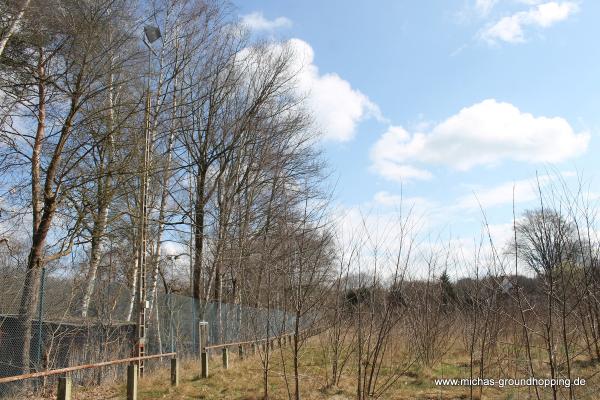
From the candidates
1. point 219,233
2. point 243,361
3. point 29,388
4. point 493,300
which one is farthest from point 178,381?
point 219,233

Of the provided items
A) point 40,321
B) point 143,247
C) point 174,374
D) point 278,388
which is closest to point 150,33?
point 143,247

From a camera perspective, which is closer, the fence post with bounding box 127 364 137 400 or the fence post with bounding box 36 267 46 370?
the fence post with bounding box 127 364 137 400

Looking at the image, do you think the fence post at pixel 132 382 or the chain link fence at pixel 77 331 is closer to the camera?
the fence post at pixel 132 382

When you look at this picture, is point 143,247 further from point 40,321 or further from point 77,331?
point 40,321

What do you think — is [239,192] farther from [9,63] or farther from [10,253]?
[9,63]

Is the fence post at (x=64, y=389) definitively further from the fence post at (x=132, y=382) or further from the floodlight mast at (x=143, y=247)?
the floodlight mast at (x=143, y=247)

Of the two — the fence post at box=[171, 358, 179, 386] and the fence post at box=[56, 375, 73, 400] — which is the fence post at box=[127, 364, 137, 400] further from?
the fence post at box=[56, 375, 73, 400]

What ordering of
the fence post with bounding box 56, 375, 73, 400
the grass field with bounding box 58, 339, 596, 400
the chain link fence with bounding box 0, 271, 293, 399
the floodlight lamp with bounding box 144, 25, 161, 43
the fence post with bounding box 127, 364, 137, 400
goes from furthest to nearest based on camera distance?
the floodlight lamp with bounding box 144, 25, 161, 43 < the chain link fence with bounding box 0, 271, 293, 399 < the grass field with bounding box 58, 339, 596, 400 < the fence post with bounding box 127, 364, 137, 400 < the fence post with bounding box 56, 375, 73, 400

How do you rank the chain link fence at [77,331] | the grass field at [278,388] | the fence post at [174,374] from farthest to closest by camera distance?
the fence post at [174,374] < the chain link fence at [77,331] < the grass field at [278,388]

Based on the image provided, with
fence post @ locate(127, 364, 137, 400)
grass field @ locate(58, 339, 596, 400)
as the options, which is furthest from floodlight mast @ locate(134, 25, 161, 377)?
fence post @ locate(127, 364, 137, 400)

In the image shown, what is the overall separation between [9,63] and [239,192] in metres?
11.0

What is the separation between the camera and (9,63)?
8.84 m

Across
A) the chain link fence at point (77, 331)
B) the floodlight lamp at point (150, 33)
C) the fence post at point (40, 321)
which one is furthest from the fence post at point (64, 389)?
the floodlight lamp at point (150, 33)

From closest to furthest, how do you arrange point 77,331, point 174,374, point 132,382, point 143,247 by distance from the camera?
point 132,382 → point 174,374 → point 77,331 → point 143,247
